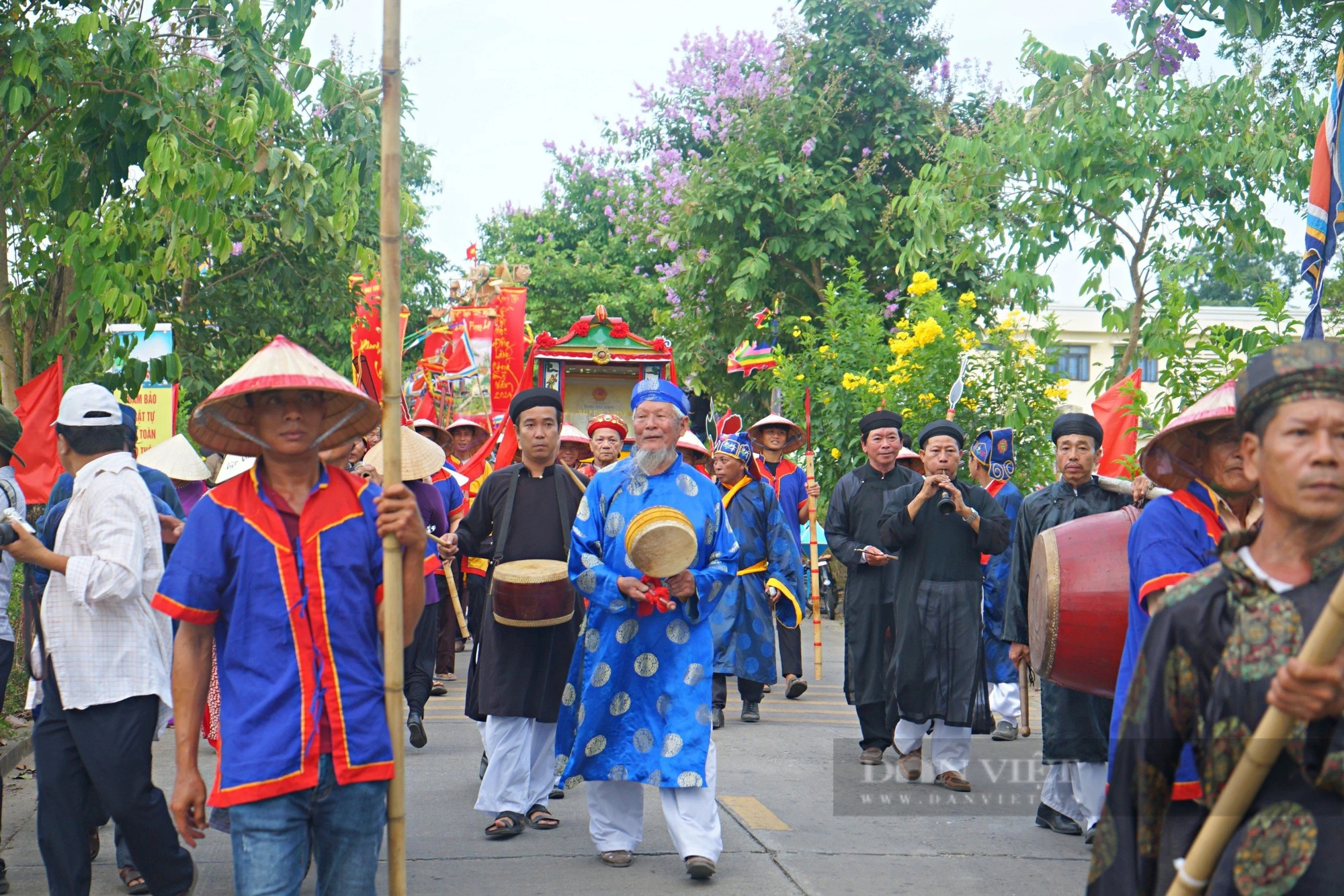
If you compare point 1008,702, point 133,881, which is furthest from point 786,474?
point 133,881

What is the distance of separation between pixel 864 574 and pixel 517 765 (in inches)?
121

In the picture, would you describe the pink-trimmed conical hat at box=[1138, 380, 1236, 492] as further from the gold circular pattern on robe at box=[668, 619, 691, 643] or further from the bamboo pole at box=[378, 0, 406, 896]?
the gold circular pattern on robe at box=[668, 619, 691, 643]

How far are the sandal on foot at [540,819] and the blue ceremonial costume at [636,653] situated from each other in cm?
61

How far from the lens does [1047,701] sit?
7016 mm

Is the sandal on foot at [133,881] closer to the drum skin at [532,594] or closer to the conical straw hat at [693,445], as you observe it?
the drum skin at [532,594]

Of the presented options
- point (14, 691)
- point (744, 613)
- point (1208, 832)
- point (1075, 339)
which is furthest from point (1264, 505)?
point (1075, 339)

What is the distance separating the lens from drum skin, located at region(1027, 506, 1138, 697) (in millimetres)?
5957

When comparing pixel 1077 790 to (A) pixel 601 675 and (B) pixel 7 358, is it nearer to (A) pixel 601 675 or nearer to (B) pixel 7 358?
(A) pixel 601 675

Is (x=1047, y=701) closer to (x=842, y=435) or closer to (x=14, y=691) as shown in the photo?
(x=14, y=691)

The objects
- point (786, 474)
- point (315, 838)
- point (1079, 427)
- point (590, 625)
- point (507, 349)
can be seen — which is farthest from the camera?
point (507, 349)

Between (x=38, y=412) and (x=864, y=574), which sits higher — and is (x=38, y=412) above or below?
above

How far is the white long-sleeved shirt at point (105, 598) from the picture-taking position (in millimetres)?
4766

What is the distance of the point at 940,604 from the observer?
8.16 m

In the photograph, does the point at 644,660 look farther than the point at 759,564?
No
